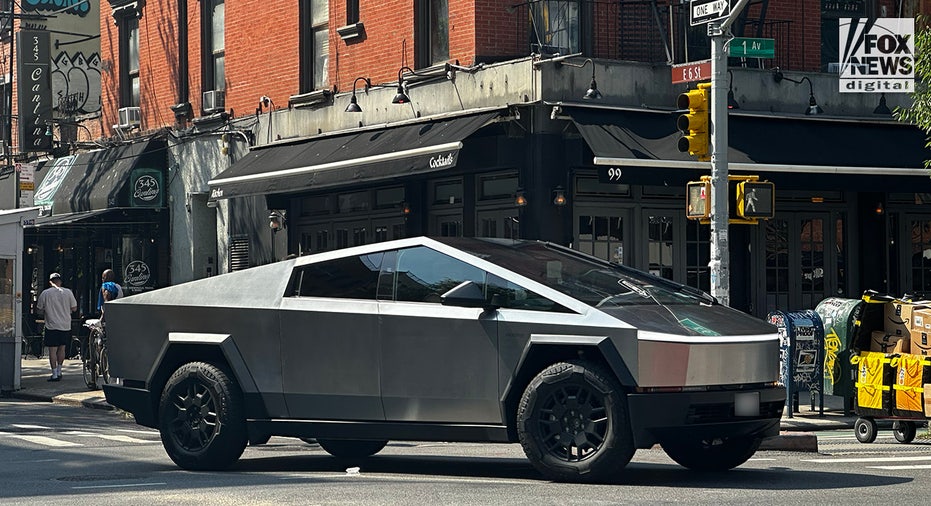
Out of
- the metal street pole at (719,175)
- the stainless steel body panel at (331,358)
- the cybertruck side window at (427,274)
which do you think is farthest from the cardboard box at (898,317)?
the stainless steel body panel at (331,358)

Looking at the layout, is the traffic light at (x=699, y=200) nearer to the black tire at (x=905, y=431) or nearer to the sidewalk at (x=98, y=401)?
the sidewalk at (x=98, y=401)

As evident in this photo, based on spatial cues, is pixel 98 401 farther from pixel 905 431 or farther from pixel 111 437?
pixel 905 431

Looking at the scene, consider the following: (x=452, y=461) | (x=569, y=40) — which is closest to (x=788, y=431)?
(x=452, y=461)

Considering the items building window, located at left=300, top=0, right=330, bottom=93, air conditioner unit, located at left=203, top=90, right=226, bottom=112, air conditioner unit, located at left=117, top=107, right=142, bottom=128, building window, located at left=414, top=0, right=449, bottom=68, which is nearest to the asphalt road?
building window, located at left=414, top=0, right=449, bottom=68

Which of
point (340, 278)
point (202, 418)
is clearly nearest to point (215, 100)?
Answer: point (202, 418)

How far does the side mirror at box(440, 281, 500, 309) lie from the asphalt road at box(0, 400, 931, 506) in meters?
1.18

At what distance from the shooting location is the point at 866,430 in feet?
46.2

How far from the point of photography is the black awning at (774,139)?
65.5ft

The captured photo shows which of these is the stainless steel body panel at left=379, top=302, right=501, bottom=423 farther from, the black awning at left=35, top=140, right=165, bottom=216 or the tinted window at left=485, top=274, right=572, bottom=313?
the black awning at left=35, top=140, right=165, bottom=216

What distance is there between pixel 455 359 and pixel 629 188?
40.4 feet

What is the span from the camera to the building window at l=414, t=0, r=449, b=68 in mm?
22562

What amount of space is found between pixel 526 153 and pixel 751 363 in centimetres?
1105

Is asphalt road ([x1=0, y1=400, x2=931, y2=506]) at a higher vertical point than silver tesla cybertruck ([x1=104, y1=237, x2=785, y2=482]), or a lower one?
lower

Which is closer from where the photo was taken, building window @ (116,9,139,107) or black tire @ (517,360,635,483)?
black tire @ (517,360,635,483)
